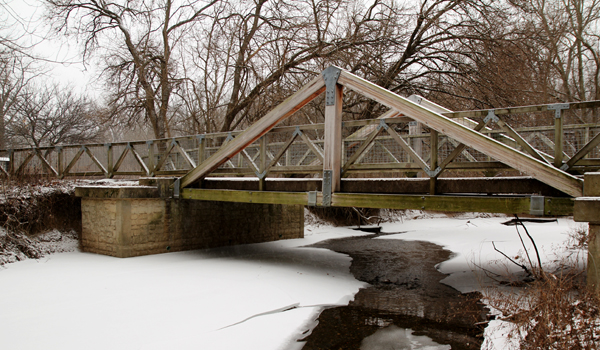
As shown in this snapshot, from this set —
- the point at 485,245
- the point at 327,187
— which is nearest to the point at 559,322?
the point at 327,187

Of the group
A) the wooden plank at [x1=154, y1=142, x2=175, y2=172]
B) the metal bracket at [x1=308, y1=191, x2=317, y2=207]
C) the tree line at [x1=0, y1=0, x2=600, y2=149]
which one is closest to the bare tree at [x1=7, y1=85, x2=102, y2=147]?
the tree line at [x1=0, y1=0, x2=600, y2=149]

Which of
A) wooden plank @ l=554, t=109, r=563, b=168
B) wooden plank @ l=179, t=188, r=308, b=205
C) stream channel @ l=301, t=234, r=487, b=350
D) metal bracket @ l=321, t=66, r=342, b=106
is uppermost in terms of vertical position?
metal bracket @ l=321, t=66, r=342, b=106

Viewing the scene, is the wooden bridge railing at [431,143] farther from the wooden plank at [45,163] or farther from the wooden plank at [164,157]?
the wooden plank at [45,163]

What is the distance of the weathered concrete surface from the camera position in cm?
984

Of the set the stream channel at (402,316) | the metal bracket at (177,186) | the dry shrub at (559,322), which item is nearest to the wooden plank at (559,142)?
the dry shrub at (559,322)

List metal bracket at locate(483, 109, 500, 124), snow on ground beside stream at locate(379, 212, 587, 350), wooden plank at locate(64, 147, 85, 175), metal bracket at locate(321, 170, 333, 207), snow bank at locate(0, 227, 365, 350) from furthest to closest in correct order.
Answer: wooden plank at locate(64, 147, 85, 175) < metal bracket at locate(321, 170, 333, 207) < snow on ground beside stream at locate(379, 212, 587, 350) < metal bracket at locate(483, 109, 500, 124) < snow bank at locate(0, 227, 365, 350)

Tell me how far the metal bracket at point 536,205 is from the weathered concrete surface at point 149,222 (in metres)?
7.86

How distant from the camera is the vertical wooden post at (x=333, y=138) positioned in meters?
7.55

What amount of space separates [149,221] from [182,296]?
12.5 ft

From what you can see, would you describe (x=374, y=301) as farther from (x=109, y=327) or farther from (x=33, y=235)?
(x=33, y=235)

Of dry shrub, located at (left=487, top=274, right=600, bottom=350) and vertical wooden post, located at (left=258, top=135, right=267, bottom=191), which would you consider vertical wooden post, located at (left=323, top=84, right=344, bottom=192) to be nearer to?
vertical wooden post, located at (left=258, top=135, right=267, bottom=191)

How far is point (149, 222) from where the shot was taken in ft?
33.8

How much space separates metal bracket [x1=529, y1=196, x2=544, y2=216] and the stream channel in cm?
146

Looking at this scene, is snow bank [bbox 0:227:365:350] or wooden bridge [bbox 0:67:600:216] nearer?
snow bank [bbox 0:227:365:350]
